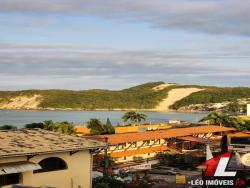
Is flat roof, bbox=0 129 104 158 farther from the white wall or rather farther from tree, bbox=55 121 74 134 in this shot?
tree, bbox=55 121 74 134

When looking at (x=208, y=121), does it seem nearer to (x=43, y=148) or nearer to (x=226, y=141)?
(x=226, y=141)

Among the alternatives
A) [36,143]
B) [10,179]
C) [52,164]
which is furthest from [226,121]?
[10,179]

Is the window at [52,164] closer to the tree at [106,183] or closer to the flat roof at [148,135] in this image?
the tree at [106,183]

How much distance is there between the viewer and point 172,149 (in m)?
46.2

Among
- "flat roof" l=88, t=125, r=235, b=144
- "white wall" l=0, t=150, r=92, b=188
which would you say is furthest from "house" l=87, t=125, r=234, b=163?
"white wall" l=0, t=150, r=92, b=188

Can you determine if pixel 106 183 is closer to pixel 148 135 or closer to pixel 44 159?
pixel 44 159

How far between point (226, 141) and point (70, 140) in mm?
7763

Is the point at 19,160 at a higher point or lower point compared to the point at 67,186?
higher

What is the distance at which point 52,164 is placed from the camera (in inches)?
873

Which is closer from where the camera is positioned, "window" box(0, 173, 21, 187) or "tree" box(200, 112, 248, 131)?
"window" box(0, 173, 21, 187)

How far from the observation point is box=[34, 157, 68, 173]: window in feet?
71.5

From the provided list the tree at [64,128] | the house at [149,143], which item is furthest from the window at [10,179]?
the tree at [64,128]

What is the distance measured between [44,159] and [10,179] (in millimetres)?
1731

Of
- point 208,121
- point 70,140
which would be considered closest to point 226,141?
point 70,140
